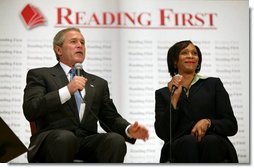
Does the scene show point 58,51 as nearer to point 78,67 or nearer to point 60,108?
point 78,67

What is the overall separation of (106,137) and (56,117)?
13.7 inches

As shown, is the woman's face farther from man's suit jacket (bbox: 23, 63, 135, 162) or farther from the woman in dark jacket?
man's suit jacket (bbox: 23, 63, 135, 162)

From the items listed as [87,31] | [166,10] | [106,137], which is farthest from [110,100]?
[166,10]

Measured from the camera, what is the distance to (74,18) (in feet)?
12.5

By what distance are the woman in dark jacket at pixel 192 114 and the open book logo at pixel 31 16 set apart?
900mm

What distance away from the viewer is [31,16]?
3.81 m

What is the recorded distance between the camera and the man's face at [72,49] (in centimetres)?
377

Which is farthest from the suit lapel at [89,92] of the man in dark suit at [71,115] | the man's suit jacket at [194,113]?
the man's suit jacket at [194,113]

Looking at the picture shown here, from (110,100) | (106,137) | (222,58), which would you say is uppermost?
(222,58)

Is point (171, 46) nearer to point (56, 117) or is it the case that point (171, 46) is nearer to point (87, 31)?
point (87, 31)

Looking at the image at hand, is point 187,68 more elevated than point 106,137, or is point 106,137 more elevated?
point 187,68

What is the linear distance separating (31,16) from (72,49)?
358 mm

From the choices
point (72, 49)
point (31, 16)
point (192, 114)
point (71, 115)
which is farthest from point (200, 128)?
point (31, 16)

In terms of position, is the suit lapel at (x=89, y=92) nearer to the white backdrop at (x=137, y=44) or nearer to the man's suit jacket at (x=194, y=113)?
the white backdrop at (x=137, y=44)
